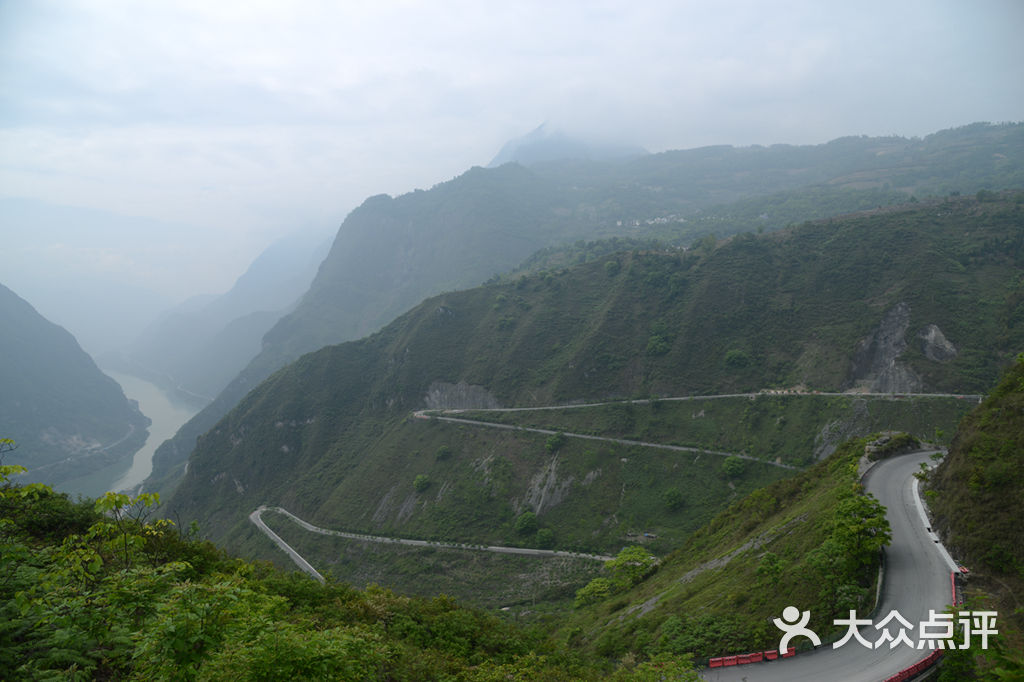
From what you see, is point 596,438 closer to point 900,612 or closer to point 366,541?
point 366,541

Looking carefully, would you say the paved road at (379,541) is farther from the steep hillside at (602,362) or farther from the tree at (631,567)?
the tree at (631,567)

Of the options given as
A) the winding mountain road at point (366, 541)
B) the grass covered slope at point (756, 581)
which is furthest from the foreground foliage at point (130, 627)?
the winding mountain road at point (366, 541)

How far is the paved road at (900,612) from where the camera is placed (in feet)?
49.5

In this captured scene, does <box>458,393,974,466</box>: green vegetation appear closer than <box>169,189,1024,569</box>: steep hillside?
Yes

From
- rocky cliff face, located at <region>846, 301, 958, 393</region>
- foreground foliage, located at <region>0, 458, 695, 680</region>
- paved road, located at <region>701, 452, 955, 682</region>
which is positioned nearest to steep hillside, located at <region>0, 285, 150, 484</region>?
foreground foliage, located at <region>0, 458, 695, 680</region>

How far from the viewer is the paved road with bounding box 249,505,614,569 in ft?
169

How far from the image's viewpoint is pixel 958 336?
2170 inches

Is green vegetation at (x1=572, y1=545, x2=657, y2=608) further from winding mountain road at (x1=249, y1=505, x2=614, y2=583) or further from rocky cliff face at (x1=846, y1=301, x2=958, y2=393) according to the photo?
rocky cliff face at (x1=846, y1=301, x2=958, y2=393)

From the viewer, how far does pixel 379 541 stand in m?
61.8

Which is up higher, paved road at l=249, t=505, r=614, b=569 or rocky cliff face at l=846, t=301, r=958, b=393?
rocky cliff face at l=846, t=301, r=958, b=393

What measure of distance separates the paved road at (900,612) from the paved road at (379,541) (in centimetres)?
3128

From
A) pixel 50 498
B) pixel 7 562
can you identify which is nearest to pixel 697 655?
pixel 7 562

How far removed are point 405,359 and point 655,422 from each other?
175ft

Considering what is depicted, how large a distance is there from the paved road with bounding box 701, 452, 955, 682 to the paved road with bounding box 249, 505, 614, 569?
31.3 m
